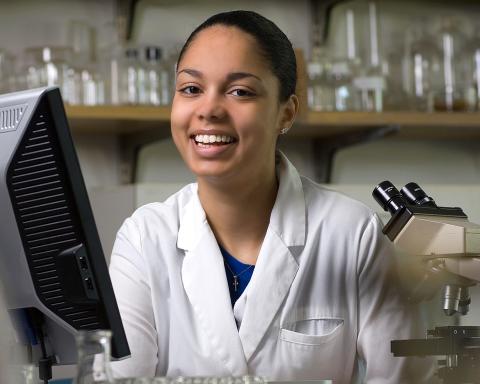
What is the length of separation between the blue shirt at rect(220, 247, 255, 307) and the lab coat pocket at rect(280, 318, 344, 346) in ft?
0.36

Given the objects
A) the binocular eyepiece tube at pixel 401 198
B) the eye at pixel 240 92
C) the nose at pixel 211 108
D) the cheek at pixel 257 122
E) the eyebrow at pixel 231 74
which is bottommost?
the binocular eyepiece tube at pixel 401 198

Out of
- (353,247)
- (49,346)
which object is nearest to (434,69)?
(353,247)

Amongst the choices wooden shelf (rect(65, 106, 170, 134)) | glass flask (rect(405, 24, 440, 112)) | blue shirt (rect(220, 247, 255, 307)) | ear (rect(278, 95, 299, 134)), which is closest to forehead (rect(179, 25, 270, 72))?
ear (rect(278, 95, 299, 134))

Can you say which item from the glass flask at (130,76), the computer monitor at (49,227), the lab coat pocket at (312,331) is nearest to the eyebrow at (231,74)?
the lab coat pocket at (312,331)

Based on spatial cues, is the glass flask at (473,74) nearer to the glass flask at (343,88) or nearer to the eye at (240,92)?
the glass flask at (343,88)

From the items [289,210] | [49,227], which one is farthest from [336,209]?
[49,227]

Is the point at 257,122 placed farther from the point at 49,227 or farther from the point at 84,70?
the point at 84,70

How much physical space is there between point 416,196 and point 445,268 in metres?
0.15

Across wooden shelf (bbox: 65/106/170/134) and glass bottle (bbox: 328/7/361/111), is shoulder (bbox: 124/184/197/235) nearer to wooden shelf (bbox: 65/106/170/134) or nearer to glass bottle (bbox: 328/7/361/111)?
wooden shelf (bbox: 65/106/170/134)

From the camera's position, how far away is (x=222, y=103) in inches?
63.8

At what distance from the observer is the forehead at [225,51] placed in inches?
64.1

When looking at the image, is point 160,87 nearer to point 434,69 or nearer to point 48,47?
point 48,47

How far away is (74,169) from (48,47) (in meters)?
1.62

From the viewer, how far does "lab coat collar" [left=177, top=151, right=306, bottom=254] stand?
65.4 inches
